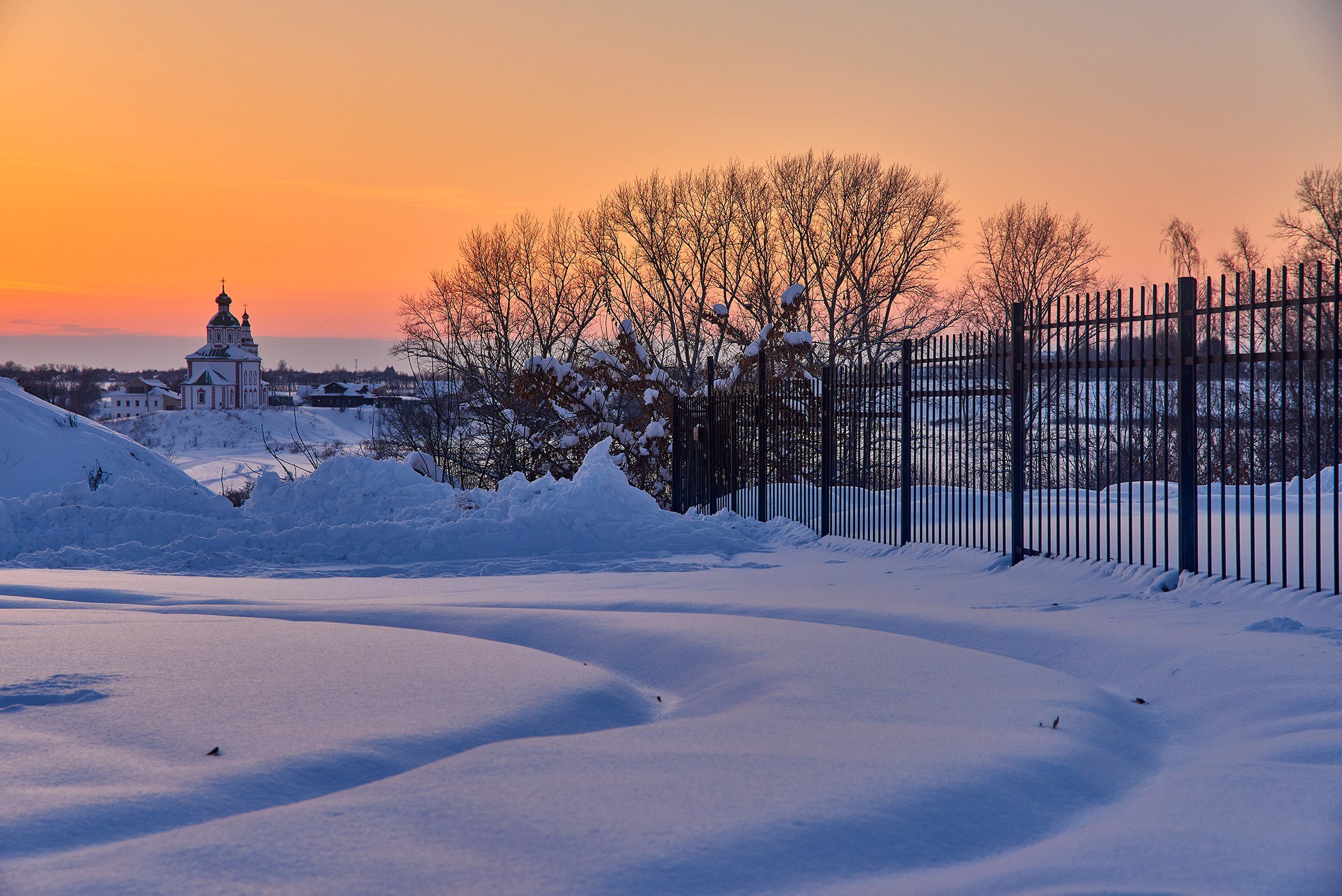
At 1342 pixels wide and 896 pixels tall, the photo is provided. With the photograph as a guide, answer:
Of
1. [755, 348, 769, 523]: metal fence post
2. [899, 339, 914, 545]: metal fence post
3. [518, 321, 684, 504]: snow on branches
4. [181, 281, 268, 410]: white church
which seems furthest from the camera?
[181, 281, 268, 410]: white church

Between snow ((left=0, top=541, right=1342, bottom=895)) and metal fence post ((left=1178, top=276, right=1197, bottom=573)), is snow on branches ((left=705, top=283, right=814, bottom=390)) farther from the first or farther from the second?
snow ((left=0, top=541, right=1342, bottom=895))

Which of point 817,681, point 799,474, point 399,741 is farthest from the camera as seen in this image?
point 799,474

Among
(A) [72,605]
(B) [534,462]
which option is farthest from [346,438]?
(A) [72,605]

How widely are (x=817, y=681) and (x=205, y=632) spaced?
403 centimetres

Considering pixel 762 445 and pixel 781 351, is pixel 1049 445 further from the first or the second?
pixel 781 351

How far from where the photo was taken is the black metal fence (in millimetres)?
→ 7109

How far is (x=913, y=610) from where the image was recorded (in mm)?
7188

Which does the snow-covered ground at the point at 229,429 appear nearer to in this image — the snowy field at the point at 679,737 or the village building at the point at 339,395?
the village building at the point at 339,395

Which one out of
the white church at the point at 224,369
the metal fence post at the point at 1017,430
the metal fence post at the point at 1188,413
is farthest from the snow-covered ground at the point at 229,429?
the metal fence post at the point at 1188,413

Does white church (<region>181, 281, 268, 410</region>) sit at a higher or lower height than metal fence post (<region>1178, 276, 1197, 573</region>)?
higher

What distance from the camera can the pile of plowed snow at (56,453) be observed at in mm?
18766

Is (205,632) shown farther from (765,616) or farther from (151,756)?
(765,616)

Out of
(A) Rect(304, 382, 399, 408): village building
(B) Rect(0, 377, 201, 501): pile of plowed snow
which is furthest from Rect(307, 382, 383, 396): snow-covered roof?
(B) Rect(0, 377, 201, 501): pile of plowed snow

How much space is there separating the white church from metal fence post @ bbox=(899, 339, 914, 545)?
146 metres
